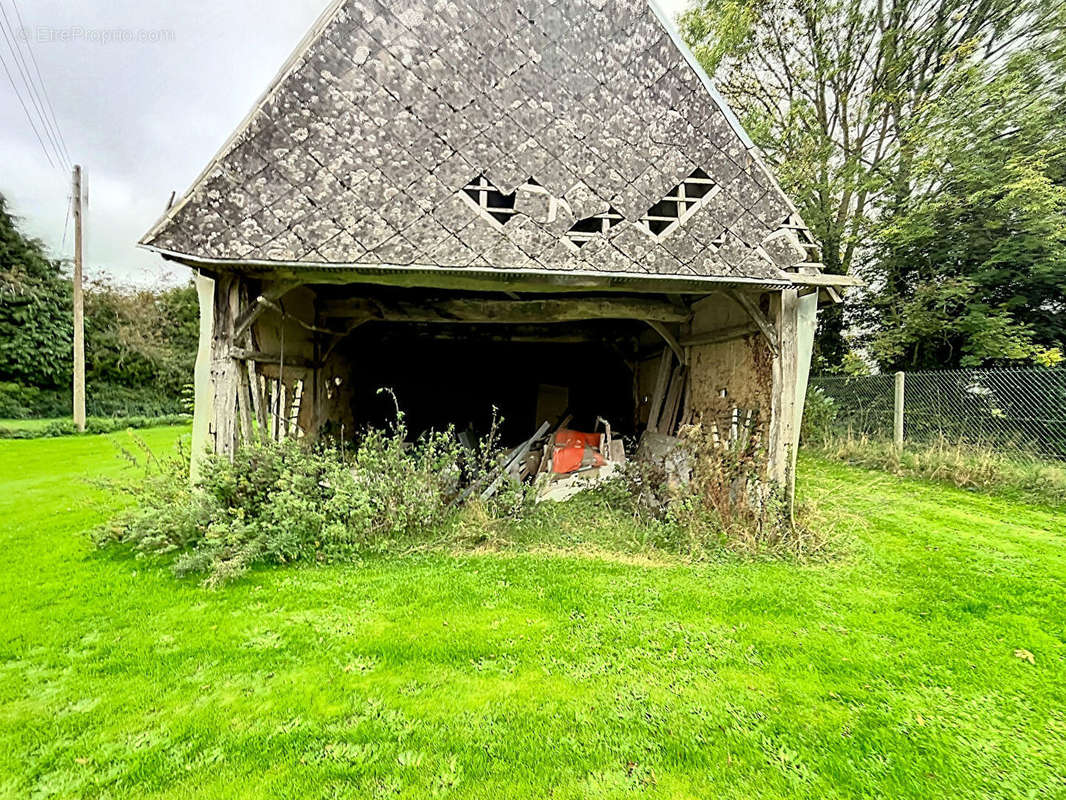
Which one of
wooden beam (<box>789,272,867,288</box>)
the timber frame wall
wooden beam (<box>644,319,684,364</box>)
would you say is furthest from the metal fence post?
wooden beam (<box>789,272,867,288</box>)

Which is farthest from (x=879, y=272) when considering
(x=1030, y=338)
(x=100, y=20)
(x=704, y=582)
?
(x=100, y=20)

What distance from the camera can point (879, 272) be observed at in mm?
10219

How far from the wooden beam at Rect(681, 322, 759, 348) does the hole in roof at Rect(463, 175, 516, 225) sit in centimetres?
240

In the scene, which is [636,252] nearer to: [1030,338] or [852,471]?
[852,471]

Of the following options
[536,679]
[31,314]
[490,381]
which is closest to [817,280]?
[536,679]

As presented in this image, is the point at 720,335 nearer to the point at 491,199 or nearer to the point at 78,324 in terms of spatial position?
the point at 491,199

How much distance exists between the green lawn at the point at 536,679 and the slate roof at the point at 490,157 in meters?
2.32

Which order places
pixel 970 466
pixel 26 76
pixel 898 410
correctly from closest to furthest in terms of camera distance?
pixel 970 466 < pixel 898 410 < pixel 26 76

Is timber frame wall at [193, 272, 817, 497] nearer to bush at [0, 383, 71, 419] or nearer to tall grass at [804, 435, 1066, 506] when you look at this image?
tall grass at [804, 435, 1066, 506]

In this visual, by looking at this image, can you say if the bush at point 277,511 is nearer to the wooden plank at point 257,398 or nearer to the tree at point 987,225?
the wooden plank at point 257,398

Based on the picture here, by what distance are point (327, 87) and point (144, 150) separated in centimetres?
1204

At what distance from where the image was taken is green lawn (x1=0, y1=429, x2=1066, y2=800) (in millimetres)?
1688

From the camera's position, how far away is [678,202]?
3.96m

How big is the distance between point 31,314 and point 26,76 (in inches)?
280
